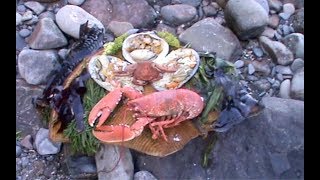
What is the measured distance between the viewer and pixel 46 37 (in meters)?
2.18

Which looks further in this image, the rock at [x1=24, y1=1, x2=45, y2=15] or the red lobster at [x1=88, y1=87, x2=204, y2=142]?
the rock at [x1=24, y1=1, x2=45, y2=15]

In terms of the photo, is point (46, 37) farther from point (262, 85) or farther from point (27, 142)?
point (262, 85)

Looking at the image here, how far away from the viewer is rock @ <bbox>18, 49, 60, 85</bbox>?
216 centimetres

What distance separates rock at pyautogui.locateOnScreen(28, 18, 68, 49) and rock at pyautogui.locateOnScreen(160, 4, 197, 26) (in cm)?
41

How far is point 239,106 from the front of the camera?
1991 millimetres

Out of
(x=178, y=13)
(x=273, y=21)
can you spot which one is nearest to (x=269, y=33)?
(x=273, y=21)

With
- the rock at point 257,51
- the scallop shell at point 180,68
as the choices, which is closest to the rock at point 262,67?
the rock at point 257,51

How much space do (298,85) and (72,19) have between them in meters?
0.90

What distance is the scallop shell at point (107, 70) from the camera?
6.65 feet

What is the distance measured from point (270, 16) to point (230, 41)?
21cm

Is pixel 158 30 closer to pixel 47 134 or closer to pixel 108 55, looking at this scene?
pixel 108 55

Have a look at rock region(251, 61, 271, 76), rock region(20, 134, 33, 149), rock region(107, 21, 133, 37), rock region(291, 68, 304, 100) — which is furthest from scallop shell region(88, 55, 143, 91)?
rock region(291, 68, 304, 100)

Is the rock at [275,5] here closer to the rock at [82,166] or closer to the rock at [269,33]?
the rock at [269,33]

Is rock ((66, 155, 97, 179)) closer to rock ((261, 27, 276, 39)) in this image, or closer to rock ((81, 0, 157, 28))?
rock ((81, 0, 157, 28))
